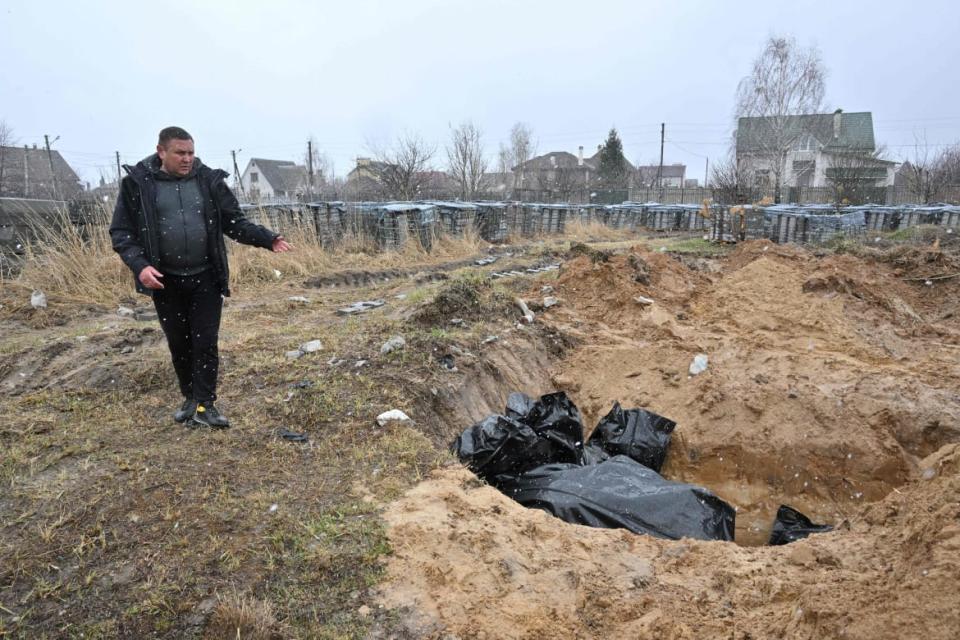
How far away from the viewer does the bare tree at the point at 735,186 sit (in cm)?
2275

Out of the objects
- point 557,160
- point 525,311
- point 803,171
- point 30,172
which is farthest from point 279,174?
point 525,311

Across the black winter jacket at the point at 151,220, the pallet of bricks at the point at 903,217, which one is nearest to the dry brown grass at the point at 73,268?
the black winter jacket at the point at 151,220

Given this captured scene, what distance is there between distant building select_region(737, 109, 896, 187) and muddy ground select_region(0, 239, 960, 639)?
22.4 metres

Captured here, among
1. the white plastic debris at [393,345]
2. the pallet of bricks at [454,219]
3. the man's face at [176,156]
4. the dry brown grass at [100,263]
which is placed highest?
the man's face at [176,156]

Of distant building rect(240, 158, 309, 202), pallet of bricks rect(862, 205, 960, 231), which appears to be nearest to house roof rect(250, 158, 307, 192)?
distant building rect(240, 158, 309, 202)

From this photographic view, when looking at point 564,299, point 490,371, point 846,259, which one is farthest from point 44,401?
point 846,259

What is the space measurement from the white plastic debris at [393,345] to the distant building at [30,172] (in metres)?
24.5

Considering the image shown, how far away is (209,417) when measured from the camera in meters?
3.43

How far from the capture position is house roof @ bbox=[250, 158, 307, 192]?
50.6 metres

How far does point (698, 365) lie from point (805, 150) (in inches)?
1470

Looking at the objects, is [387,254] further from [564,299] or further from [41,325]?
[41,325]

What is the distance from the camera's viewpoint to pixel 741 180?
23484 millimetres

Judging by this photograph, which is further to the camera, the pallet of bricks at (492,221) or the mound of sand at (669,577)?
the pallet of bricks at (492,221)

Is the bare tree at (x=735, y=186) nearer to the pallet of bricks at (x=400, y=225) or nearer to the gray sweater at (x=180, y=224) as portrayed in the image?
the pallet of bricks at (x=400, y=225)
